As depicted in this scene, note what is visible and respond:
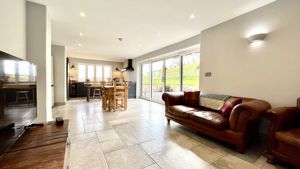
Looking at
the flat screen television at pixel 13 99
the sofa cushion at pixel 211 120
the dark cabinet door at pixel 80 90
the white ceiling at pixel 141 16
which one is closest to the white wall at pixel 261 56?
the white ceiling at pixel 141 16

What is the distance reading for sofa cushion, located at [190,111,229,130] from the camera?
2.19 metres

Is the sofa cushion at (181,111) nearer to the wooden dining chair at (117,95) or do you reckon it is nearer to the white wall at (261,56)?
the white wall at (261,56)

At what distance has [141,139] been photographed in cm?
248

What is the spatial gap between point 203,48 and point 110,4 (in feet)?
8.70

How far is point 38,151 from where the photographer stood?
1.07 metres

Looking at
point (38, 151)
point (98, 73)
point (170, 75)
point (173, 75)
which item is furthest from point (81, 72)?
point (38, 151)

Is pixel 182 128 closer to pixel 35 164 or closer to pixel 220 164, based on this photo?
pixel 220 164

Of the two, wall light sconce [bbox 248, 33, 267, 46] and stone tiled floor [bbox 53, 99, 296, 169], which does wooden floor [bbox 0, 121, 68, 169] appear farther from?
wall light sconce [bbox 248, 33, 267, 46]

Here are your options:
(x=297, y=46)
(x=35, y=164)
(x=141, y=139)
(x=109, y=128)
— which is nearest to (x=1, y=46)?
(x=35, y=164)

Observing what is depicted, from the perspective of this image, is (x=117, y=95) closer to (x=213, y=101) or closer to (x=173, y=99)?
(x=173, y=99)

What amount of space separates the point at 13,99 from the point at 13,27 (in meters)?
1.61

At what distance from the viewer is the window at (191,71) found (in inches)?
179

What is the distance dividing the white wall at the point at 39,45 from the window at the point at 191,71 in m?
4.15

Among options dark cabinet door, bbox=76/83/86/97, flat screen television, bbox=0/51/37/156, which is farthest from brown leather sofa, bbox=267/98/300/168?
dark cabinet door, bbox=76/83/86/97
